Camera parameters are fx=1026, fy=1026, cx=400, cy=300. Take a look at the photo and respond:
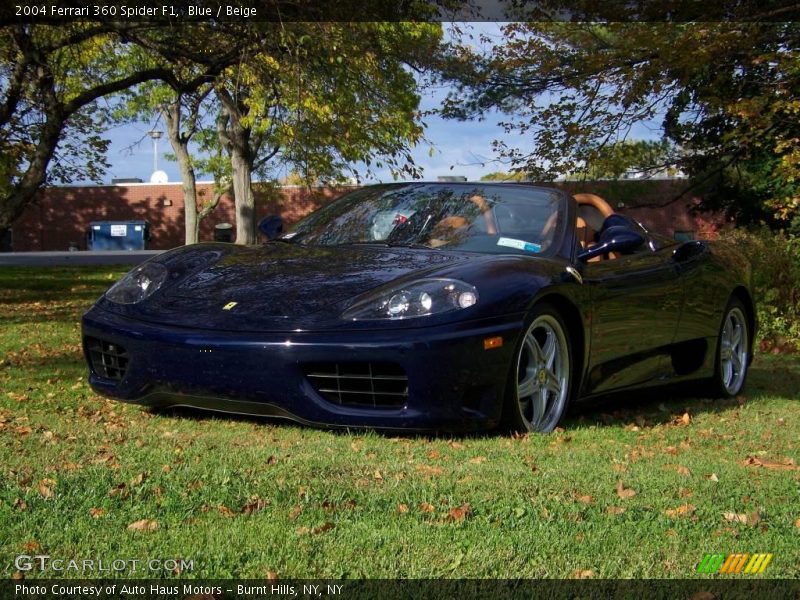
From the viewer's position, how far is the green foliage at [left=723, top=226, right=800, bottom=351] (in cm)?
1316

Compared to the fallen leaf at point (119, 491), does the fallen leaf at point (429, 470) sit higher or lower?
lower

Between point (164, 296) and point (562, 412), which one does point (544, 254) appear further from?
point (164, 296)

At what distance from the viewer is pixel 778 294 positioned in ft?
43.6

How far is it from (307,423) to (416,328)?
2.25 ft

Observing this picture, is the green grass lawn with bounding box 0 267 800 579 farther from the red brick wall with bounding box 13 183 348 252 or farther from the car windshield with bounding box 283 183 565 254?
the red brick wall with bounding box 13 183 348 252

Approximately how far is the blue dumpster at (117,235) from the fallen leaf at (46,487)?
150 ft

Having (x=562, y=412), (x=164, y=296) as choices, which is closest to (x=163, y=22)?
(x=164, y=296)

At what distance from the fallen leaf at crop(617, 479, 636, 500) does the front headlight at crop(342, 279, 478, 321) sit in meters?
1.15

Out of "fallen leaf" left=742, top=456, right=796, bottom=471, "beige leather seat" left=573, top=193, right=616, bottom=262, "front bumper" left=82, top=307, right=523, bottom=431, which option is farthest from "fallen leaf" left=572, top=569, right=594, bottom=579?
"beige leather seat" left=573, top=193, right=616, bottom=262

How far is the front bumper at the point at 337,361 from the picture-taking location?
457cm

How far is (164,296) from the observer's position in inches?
202

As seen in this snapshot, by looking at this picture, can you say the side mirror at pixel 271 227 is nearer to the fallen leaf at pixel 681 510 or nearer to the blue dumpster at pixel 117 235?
the fallen leaf at pixel 681 510

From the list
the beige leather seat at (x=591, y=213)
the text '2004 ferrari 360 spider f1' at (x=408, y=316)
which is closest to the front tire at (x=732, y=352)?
the text '2004 ferrari 360 spider f1' at (x=408, y=316)

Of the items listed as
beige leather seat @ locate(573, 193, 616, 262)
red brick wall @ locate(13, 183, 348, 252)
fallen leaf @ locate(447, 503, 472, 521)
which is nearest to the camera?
fallen leaf @ locate(447, 503, 472, 521)
